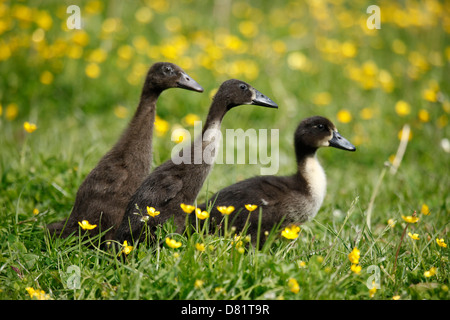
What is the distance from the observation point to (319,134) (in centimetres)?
412

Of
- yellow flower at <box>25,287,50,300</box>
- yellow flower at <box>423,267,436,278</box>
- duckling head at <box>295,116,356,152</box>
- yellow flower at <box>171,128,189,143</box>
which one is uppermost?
duckling head at <box>295,116,356,152</box>

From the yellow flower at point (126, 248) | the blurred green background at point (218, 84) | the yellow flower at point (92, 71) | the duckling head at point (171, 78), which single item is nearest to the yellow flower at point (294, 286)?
the yellow flower at point (126, 248)

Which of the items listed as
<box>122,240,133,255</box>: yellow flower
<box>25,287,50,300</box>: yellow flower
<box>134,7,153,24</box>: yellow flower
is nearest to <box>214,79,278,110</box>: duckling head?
<box>122,240,133,255</box>: yellow flower

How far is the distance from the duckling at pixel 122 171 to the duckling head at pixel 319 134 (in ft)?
2.86

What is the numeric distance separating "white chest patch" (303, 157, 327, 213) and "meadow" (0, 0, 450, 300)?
9.1 inches

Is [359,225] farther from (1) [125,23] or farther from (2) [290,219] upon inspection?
(1) [125,23]

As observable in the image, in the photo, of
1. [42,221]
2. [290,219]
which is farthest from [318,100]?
[42,221]

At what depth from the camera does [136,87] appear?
716 centimetres

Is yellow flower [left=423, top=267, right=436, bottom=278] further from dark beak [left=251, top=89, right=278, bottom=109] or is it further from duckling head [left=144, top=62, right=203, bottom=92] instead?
duckling head [left=144, top=62, right=203, bottom=92]

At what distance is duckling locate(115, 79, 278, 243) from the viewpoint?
11.4 ft

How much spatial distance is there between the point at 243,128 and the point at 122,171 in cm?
293

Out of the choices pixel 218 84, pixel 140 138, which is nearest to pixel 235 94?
pixel 140 138

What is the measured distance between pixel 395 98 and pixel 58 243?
5675 millimetres

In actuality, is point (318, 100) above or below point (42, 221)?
above
